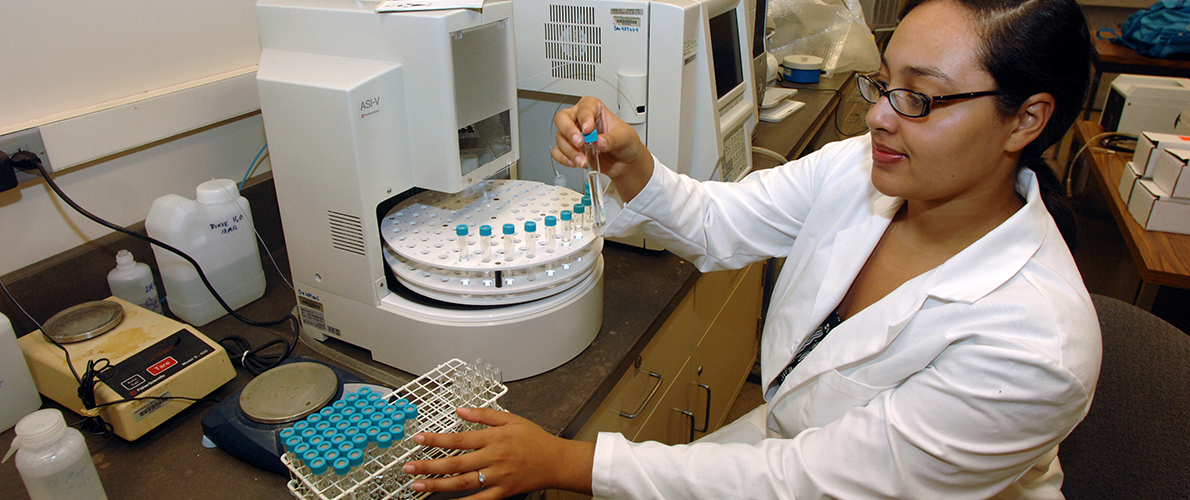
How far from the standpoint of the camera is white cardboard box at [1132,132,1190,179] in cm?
186

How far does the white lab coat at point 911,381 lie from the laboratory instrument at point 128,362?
1.88ft

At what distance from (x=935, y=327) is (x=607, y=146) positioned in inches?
20.3

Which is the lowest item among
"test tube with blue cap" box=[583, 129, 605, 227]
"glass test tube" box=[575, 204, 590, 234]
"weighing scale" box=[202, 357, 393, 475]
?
"weighing scale" box=[202, 357, 393, 475]

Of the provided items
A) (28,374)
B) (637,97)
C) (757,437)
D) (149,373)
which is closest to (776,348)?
(757,437)

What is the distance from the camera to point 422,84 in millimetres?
921

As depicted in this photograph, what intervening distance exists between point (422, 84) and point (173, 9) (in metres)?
0.60

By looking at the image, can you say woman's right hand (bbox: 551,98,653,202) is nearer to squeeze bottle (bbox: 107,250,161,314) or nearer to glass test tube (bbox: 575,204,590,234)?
glass test tube (bbox: 575,204,590,234)

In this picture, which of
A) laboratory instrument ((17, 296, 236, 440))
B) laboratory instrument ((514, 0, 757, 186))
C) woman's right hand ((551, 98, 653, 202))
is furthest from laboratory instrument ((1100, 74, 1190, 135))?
laboratory instrument ((17, 296, 236, 440))

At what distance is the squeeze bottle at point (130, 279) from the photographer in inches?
44.3

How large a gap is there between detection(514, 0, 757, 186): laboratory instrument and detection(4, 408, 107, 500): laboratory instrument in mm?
893

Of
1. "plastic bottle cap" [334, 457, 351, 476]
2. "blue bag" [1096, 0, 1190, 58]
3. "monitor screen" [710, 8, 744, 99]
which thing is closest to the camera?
"plastic bottle cap" [334, 457, 351, 476]

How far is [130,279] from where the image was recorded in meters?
1.13

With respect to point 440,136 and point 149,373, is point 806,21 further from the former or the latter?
point 149,373

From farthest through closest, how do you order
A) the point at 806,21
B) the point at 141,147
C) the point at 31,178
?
the point at 806,21 → the point at 141,147 → the point at 31,178
